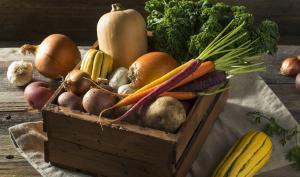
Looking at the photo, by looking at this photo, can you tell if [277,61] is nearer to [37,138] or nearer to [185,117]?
[185,117]

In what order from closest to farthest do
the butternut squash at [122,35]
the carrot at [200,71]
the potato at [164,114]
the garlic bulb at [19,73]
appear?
the potato at [164,114] < the carrot at [200,71] < the butternut squash at [122,35] < the garlic bulb at [19,73]

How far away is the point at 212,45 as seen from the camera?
66.7 inches

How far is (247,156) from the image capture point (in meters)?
1.64

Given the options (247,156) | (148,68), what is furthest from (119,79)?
(247,156)

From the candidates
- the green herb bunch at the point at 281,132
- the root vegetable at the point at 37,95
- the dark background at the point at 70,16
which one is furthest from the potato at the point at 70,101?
the dark background at the point at 70,16

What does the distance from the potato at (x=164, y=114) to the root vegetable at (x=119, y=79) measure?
0.80 ft

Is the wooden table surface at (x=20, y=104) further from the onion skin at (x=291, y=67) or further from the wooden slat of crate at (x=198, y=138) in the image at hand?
the wooden slat of crate at (x=198, y=138)

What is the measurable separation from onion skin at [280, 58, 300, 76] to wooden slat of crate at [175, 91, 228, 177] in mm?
270

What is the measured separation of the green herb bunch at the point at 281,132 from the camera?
1.73 m

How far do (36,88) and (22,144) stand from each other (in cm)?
21

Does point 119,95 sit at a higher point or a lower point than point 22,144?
higher

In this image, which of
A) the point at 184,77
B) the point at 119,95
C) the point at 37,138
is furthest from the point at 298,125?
the point at 37,138

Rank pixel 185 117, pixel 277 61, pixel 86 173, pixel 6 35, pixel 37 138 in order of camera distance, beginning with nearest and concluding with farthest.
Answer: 1. pixel 185 117
2. pixel 86 173
3. pixel 37 138
4. pixel 277 61
5. pixel 6 35

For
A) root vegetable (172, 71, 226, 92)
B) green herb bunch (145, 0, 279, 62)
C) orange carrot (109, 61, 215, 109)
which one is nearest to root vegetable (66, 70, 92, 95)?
orange carrot (109, 61, 215, 109)
